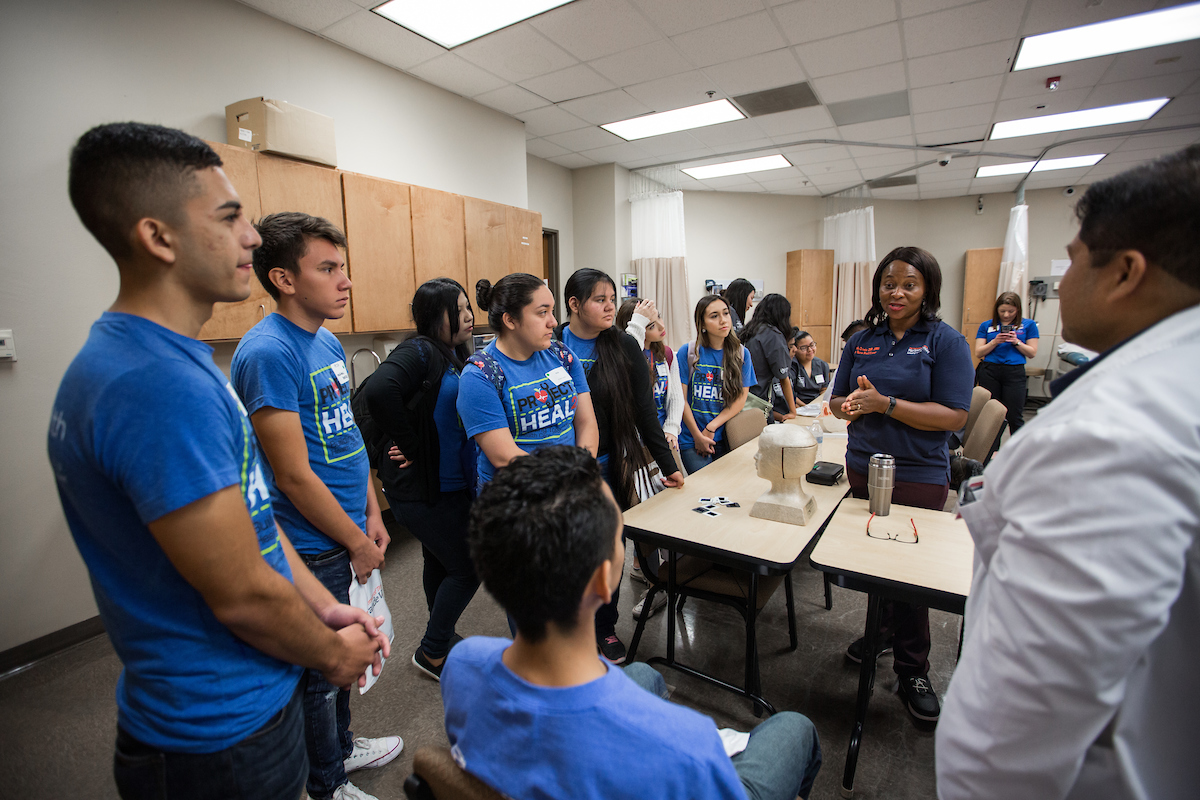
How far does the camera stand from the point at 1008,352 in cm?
516

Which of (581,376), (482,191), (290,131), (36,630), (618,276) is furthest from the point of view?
(618,276)

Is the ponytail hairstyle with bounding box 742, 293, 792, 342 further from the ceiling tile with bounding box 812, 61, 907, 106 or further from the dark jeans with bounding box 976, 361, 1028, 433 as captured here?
the dark jeans with bounding box 976, 361, 1028, 433

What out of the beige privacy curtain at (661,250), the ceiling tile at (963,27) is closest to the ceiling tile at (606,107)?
the beige privacy curtain at (661,250)

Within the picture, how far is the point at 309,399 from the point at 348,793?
1.17m

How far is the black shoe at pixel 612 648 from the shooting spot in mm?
2223

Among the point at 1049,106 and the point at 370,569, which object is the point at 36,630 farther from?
the point at 1049,106

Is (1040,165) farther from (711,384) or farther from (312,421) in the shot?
(312,421)

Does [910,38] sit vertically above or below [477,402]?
above

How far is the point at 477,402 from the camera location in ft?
5.74

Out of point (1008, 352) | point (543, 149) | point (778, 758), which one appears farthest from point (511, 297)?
point (1008, 352)

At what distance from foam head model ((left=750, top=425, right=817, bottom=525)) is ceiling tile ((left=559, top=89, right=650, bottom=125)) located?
3.44 meters

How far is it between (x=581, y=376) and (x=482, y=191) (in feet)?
9.99

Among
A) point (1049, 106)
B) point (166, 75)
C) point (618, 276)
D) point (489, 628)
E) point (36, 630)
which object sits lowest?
point (489, 628)

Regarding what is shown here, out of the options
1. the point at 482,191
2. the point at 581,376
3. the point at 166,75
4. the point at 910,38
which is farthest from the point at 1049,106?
the point at 166,75
